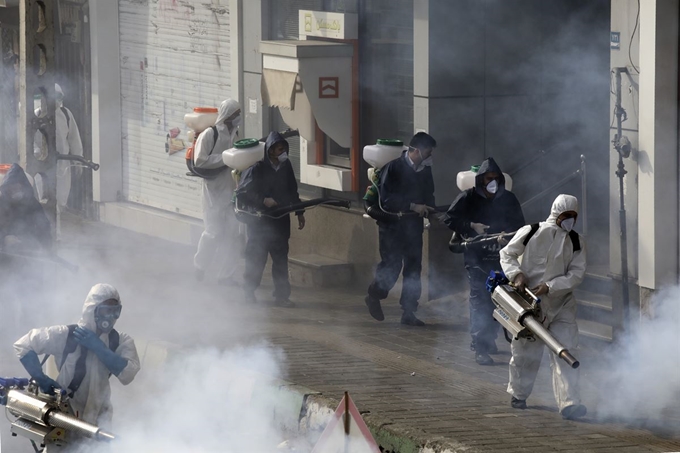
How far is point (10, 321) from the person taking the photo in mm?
12836

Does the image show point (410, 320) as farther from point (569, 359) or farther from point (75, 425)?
point (75, 425)

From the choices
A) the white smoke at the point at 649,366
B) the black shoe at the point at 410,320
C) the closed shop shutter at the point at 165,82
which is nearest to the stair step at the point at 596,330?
the white smoke at the point at 649,366

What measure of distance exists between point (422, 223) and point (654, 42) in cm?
268

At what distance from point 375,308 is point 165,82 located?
21.2ft

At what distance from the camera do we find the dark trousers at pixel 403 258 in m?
12.1

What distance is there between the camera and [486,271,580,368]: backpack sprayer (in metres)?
8.98

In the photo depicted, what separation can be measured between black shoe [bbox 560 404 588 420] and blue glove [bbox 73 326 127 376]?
9.15 ft

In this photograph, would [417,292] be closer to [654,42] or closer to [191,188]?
[654,42]

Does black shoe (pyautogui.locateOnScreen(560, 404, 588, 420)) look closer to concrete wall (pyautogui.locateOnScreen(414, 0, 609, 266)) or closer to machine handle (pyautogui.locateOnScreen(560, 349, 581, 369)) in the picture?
machine handle (pyautogui.locateOnScreen(560, 349, 581, 369))

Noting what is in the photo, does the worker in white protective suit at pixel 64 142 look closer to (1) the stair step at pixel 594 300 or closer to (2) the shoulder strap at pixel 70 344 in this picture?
(1) the stair step at pixel 594 300

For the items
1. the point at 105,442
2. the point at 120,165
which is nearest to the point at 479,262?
the point at 105,442

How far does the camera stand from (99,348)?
8.18 metres

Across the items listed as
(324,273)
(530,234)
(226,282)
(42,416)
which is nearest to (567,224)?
(530,234)

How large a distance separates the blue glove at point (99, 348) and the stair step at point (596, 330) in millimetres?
4312
